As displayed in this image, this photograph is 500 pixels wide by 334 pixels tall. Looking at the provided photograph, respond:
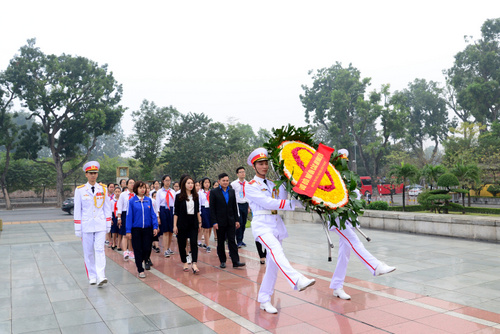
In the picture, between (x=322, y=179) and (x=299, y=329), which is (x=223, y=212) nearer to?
(x=322, y=179)

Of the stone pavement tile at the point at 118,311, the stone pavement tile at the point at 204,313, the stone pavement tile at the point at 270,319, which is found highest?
the stone pavement tile at the point at 270,319

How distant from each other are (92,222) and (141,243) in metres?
1.00

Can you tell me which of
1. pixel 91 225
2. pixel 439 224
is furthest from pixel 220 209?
pixel 439 224

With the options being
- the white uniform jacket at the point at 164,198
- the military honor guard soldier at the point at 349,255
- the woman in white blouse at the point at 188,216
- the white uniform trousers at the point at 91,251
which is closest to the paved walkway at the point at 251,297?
the military honor guard soldier at the point at 349,255

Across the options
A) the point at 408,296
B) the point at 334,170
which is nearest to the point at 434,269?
the point at 408,296

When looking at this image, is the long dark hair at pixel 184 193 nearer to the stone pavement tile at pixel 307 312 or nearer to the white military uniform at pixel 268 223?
the white military uniform at pixel 268 223

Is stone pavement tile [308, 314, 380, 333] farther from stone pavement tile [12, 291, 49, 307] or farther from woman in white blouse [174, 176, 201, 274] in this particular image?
stone pavement tile [12, 291, 49, 307]

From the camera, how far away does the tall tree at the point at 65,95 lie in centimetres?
3266

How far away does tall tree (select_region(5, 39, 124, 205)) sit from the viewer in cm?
3266

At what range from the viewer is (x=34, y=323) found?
4496mm

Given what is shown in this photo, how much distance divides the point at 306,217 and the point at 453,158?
19703mm

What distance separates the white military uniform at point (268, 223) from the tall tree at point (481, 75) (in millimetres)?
40916

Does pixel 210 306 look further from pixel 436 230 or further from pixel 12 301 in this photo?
pixel 436 230

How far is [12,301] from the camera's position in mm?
5426
